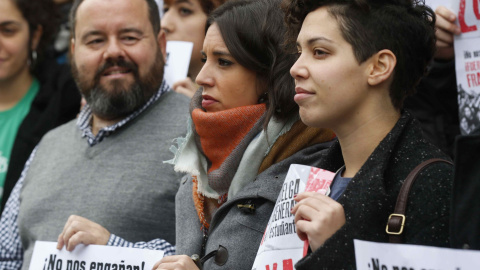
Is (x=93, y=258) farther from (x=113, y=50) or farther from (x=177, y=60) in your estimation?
(x=177, y=60)

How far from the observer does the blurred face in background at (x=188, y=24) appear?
4.98 meters

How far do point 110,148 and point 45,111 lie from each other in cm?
123

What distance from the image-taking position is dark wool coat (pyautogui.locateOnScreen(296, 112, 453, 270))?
2.39m

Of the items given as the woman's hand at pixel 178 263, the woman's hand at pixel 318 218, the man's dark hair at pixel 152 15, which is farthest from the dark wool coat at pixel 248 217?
the man's dark hair at pixel 152 15

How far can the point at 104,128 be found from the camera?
4520mm

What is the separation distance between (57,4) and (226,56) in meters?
3.12

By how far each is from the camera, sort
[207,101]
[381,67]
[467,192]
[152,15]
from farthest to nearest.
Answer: [152,15] < [207,101] < [381,67] < [467,192]

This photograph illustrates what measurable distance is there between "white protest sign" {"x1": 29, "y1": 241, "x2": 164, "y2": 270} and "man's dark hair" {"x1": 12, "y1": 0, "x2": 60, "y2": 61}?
91.1 inches

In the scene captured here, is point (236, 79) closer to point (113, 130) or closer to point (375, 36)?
point (375, 36)

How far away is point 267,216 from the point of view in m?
3.15

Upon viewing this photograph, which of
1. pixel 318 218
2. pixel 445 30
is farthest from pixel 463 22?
pixel 318 218

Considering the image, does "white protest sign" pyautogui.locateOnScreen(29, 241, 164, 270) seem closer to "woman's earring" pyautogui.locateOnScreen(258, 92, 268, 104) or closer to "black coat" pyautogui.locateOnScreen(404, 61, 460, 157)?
"woman's earring" pyautogui.locateOnScreen(258, 92, 268, 104)

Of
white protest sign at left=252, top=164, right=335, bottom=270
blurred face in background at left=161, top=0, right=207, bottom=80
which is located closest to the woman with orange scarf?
white protest sign at left=252, top=164, right=335, bottom=270

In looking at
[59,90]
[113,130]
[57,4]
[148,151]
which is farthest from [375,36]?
[57,4]
